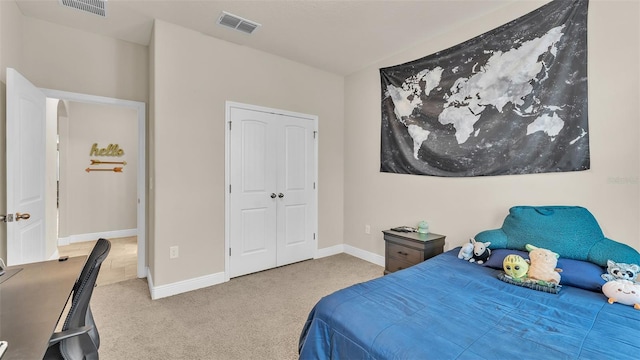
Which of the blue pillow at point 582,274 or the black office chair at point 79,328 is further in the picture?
the blue pillow at point 582,274

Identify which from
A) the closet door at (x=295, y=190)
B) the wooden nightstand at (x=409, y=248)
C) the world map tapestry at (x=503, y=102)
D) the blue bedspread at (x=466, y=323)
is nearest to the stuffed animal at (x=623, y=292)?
the blue bedspread at (x=466, y=323)

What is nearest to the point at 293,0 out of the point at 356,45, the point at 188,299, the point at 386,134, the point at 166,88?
the point at 356,45

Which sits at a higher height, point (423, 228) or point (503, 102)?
point (503, 102)

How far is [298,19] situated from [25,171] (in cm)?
276

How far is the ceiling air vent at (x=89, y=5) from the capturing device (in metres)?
2.50

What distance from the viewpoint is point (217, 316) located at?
2.47 meters

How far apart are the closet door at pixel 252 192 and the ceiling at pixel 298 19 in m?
0.95

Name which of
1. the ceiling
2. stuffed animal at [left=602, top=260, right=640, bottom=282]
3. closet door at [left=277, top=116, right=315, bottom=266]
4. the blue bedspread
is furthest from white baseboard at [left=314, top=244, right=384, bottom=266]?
the ceiling

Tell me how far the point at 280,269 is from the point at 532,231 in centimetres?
273

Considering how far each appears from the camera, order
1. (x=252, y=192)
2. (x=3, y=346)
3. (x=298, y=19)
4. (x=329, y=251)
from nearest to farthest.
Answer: (x=3, y=346) → (x=298, y=19) → (x=252, y=192) → (x=329, y=251)

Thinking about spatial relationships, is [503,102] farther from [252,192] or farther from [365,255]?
[252,192]

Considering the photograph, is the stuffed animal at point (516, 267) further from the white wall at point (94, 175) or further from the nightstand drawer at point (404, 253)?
the white wall at point (94, 175)

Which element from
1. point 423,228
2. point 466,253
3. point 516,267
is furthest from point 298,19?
point 516,267

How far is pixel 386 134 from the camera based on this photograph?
3703mm
